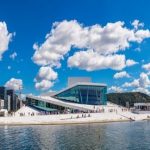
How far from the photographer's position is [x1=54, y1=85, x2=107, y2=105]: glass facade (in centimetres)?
14438

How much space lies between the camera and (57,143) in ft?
183

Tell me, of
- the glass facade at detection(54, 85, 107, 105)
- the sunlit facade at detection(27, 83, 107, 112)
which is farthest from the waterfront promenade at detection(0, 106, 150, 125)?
the glass facade at detection(54, 85, 107, 105)

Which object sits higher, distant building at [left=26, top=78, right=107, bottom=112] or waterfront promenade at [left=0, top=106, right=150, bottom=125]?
distant building at [left=26, top=78, right=107, bottom=112]

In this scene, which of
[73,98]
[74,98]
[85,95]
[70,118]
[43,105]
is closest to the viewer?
[70,118]

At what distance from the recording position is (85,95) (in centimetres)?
14588

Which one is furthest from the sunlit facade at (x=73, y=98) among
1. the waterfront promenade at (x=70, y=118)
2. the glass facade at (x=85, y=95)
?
the waterfront promenade at (x=70, y=118)

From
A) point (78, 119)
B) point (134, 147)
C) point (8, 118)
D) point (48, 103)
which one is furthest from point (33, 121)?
point (134, 147)

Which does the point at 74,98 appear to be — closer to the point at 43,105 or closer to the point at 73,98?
the point at 73,98

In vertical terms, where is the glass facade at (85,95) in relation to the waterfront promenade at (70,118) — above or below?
above

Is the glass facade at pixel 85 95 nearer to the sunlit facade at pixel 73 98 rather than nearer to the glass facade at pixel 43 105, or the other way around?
the sunlit facade at pixel 73 98

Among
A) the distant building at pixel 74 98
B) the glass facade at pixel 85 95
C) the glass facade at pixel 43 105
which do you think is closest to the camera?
the glass facade at pixel 43 105

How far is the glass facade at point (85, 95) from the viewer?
474 ft

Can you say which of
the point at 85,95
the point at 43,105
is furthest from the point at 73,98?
the point at 43,105

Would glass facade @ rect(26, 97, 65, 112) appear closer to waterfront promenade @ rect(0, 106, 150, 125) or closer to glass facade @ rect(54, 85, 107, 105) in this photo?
glass facade @ rect(54, 85, 107, 105)
